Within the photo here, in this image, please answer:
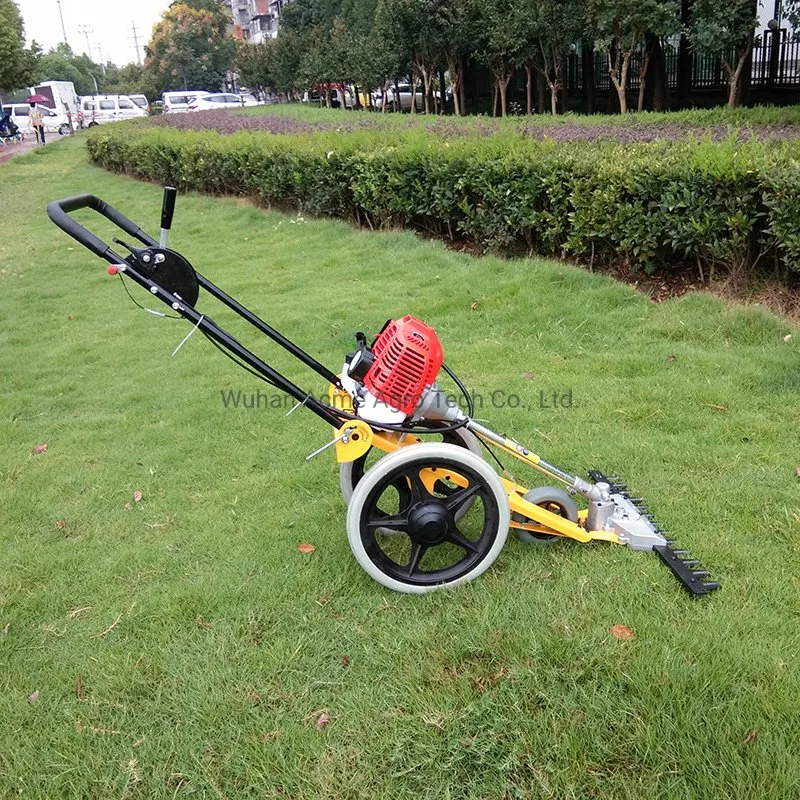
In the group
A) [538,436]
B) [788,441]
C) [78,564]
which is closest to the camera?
[78,564]

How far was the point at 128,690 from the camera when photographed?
257 cm

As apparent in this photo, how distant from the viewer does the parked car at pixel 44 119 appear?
3825 centimetres

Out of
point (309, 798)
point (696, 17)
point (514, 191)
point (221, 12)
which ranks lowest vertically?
point (309, 798)

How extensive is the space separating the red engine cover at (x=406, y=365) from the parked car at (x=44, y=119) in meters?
40.4

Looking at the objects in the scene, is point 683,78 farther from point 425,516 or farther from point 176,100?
point 176,100

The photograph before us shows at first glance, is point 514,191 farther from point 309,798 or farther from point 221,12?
point 221,12

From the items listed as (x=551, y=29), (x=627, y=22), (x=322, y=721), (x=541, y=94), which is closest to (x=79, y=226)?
(x=322, y=721)

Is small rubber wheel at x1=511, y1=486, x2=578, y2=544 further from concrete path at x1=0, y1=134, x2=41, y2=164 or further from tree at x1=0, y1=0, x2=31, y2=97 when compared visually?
tree at x1=0, y1=0, x2=31, y2=97

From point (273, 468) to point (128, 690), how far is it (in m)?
1.62

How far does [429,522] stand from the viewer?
109 inches

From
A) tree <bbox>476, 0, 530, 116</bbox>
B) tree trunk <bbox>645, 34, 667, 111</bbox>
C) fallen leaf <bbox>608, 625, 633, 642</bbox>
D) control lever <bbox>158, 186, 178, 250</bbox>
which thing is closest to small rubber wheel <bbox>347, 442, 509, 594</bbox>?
fallen leaf <bbox>608, 625, 633, 642</bbox>

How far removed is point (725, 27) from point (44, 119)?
3540cm

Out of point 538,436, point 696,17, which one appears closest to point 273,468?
point 538,436

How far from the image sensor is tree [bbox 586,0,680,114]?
14625 mm
